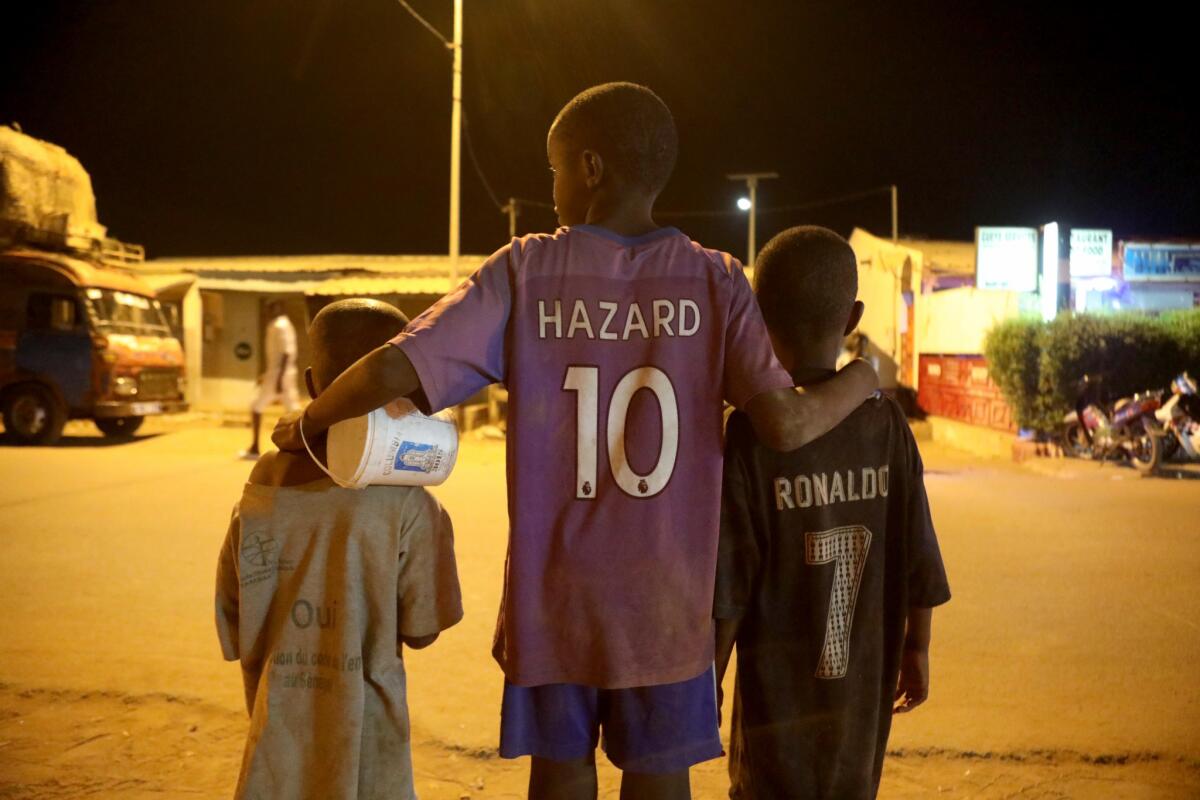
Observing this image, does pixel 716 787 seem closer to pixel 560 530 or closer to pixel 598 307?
pixel 560 530

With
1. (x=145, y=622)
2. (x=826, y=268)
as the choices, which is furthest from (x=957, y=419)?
(x=826, y=268)

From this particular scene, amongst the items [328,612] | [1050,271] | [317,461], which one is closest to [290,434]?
[317,461]

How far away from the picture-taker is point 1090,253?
1983 centimetres

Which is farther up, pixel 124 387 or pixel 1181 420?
pixel 124 387

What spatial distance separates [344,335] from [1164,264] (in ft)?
75.3

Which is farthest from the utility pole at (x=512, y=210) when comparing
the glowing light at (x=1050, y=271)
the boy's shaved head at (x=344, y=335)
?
the boy's shaved head at (x=344, y=335)

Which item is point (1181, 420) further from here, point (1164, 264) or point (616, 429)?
point (616, 429)

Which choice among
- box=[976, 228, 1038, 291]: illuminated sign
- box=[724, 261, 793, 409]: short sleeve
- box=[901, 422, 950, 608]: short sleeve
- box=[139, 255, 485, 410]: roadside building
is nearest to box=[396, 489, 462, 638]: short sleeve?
box=[724, 261, 793, 409]: short sleeve

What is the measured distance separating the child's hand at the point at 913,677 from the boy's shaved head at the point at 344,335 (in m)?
1.36

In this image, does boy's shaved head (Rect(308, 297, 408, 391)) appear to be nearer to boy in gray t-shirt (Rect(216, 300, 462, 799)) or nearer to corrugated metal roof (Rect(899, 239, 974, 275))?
boy in gray t-shirt (Rect(216, 300, 462, 799))

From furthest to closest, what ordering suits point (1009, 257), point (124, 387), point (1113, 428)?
point (1009, 257), point (124, 387), point (1113, 428)

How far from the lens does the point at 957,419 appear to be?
57.5 ft

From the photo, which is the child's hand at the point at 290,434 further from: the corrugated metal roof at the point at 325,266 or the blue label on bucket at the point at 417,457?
the corrugated metal roof at the point at 325,266

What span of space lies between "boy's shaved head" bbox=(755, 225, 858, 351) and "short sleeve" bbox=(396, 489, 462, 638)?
861mm
